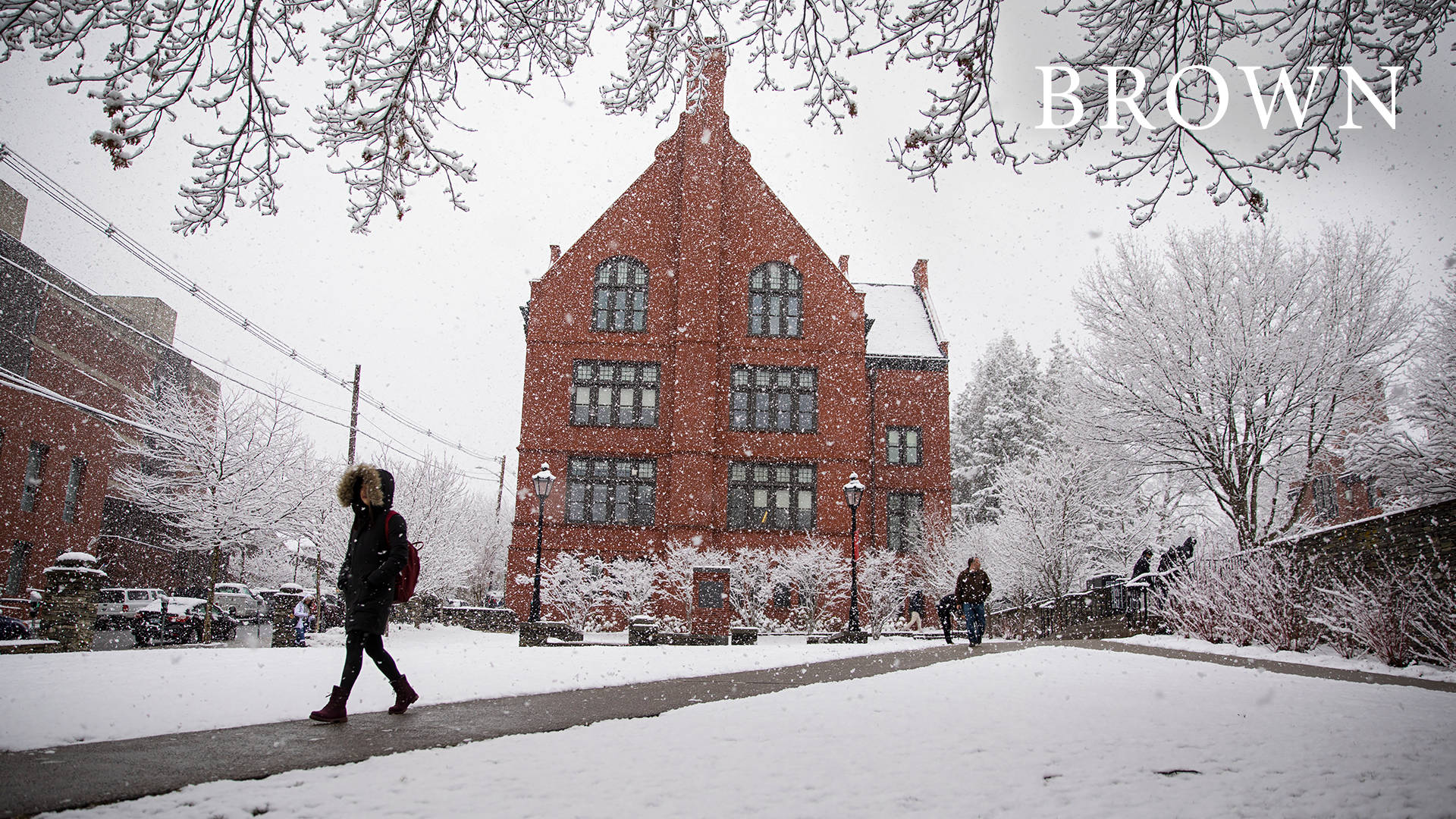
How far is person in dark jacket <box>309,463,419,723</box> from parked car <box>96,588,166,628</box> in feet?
73.9

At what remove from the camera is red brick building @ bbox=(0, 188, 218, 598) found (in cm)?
2822

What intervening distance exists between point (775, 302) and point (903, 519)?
1014 centimetres

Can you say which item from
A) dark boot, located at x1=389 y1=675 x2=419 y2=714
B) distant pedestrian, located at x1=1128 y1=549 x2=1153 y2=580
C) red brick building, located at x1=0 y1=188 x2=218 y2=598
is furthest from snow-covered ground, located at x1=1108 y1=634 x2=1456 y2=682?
red brick building, located at x1=0 y1=188 x2=218 y2=598

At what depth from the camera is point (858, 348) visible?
32031 millimetres

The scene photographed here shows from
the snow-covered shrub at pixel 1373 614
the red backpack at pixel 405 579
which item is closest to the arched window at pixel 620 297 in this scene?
the snow-covered shrub at pixel 1373 614

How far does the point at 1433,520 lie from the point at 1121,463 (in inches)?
578

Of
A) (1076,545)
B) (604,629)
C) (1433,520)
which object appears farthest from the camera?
(1076,545)

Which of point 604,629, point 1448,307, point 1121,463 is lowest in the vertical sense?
point 604,629

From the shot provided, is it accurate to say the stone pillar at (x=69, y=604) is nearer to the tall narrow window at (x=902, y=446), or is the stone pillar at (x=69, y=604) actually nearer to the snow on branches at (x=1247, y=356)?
the snow on branches at (x=1247, y=356)

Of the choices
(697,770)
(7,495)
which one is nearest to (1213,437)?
(697,770)

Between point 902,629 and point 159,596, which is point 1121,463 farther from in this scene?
point 159,596

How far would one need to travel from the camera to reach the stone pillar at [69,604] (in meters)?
12.9

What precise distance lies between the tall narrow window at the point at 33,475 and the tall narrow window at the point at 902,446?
31183 mm

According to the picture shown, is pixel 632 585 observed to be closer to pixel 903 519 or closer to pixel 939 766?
pixel 903 519
